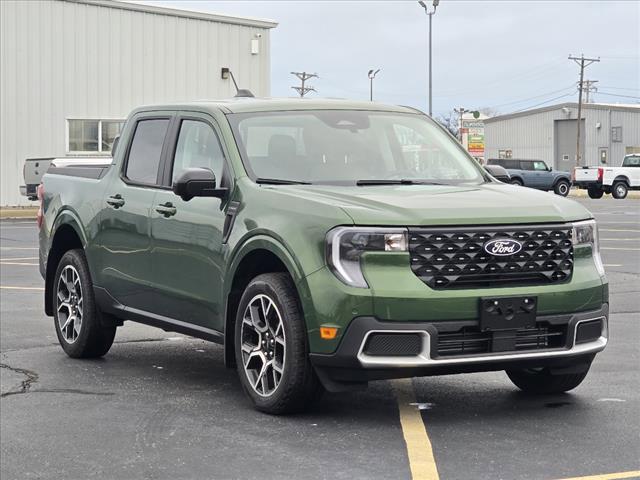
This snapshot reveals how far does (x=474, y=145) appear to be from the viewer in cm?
5306

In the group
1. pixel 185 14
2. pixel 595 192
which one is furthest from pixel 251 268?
pixel 595 192

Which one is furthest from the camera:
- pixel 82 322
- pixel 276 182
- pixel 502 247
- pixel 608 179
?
pixel 608 179

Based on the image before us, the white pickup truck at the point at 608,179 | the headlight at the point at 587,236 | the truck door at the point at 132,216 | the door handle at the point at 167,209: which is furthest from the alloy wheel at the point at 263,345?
the white pickup truck at the point at 608,179

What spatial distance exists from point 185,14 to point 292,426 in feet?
112

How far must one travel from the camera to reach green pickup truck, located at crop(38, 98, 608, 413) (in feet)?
20.6

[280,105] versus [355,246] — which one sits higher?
[280,105]

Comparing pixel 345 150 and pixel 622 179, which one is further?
pixel 622 179

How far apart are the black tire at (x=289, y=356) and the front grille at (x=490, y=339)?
0.75 meters

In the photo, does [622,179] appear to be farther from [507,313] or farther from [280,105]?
[507,313]

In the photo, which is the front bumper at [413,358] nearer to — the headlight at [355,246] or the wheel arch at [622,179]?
the headlight at [355,246]

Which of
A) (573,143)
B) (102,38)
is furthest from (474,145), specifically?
(573,143)

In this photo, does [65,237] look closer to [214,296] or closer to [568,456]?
[214,296]

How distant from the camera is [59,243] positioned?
31.4 ft

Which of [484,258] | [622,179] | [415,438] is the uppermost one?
[484,258]
